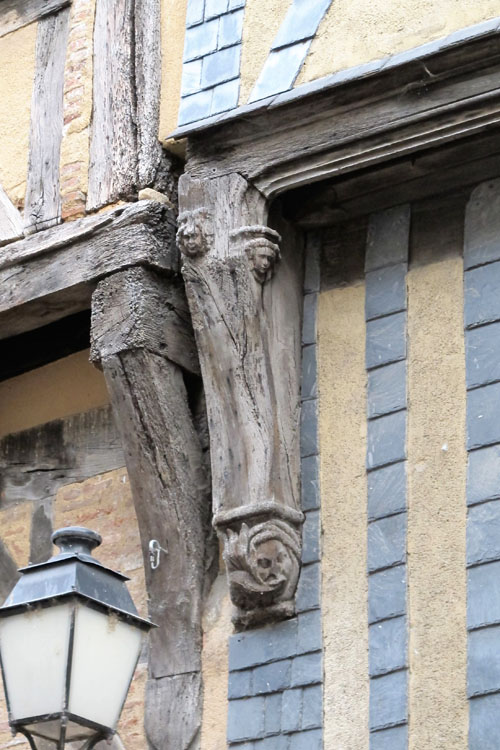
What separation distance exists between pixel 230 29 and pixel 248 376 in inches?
43.8

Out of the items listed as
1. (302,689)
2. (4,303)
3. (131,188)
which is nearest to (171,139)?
(131,188)

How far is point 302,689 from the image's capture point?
201 inches

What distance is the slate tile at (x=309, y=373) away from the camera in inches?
217

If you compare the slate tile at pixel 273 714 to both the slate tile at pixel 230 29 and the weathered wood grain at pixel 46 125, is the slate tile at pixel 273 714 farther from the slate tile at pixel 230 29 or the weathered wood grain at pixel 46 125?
the slate tile at pixel 230 29

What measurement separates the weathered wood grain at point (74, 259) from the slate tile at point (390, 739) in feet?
5.30

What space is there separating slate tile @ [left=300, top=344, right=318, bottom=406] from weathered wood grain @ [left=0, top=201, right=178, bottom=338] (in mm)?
512

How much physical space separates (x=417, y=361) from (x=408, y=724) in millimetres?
1059

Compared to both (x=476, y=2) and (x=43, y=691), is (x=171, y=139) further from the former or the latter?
(x=43, y=691)

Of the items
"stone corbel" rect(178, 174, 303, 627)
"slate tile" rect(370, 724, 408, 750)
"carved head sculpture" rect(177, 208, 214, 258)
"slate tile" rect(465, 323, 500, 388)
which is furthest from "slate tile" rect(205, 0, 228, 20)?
"slate tile" rect(370, 724, 408, 750)

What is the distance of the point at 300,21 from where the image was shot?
552 centimetres

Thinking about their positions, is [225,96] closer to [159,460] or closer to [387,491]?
[159,460]

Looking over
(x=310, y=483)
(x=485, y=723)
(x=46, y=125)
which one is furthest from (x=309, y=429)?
(x=46, y=125)

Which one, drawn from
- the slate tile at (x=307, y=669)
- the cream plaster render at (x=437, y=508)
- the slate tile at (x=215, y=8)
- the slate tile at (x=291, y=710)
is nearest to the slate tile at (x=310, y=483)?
the cream plaster render at (x=437, y=508)

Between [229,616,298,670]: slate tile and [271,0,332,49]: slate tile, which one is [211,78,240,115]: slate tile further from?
[229,616,298,670]: slate tile
